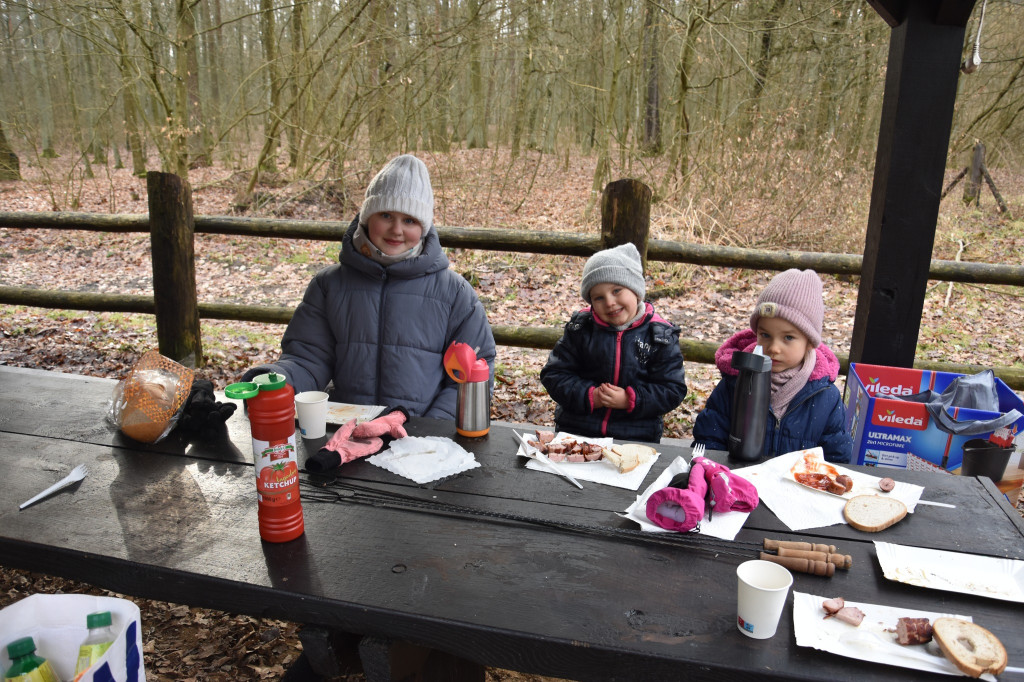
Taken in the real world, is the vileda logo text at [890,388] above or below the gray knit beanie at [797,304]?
below

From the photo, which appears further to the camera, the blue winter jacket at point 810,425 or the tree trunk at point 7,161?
the tree trunk at point 7,161

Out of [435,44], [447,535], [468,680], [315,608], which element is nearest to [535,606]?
[447,535]

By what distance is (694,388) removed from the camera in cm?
481

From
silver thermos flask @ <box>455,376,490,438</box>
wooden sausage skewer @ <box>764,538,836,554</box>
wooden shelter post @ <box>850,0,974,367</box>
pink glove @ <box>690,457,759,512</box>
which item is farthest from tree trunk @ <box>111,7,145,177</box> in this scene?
wooden sausage skewer @ <box>764,538,836,554</box>

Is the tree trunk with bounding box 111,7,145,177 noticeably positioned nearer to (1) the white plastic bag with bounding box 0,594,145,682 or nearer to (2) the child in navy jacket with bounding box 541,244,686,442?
(2) the child in navy jacket with bounding box 541,244,686,442

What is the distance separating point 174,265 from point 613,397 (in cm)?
339

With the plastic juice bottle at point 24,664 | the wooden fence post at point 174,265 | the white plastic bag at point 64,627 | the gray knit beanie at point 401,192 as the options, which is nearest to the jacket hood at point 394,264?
the gray knit beanie at point 401,192

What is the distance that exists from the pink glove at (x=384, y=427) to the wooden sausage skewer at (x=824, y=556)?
1185mm

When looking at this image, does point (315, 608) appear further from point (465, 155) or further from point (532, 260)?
point (465, 155)

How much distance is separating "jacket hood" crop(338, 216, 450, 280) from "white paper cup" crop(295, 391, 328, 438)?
0.73m

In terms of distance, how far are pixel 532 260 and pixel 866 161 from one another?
15.9 feet

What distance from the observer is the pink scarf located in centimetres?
242

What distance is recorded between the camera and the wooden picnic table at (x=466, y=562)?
1.32 meters

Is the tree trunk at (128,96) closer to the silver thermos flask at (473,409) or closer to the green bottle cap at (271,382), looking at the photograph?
the silver thermos flask at (473,409)
